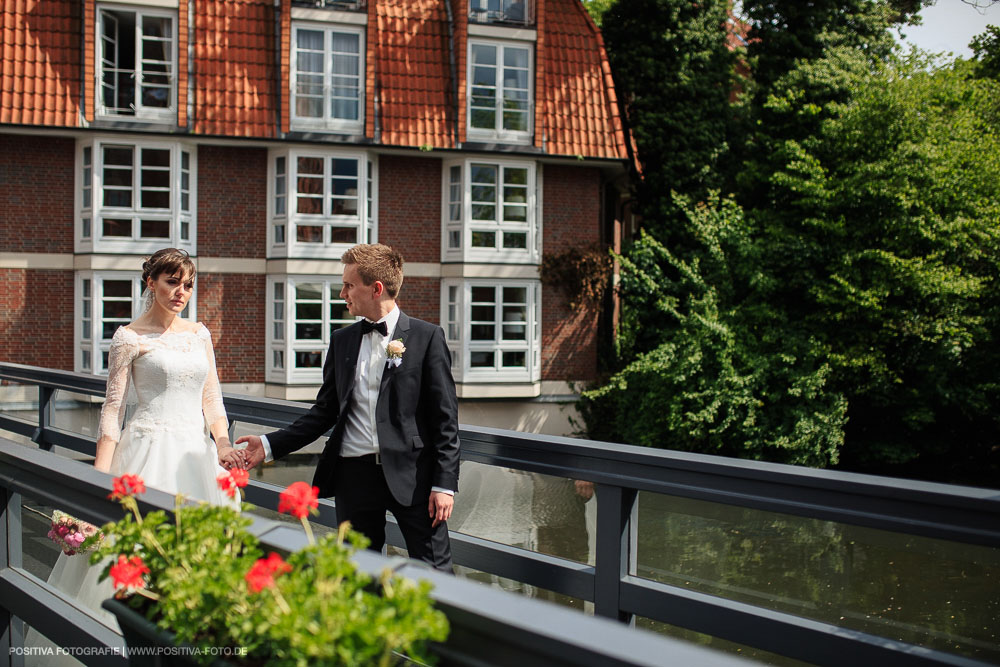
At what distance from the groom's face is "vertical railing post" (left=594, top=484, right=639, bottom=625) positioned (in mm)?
1190

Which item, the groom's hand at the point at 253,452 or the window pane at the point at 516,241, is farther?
the window pane at the point at 516,241

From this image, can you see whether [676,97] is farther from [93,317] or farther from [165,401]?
[165,401]

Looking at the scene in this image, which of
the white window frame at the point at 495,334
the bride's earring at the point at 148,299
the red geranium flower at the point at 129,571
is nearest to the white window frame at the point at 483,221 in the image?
the white window frame at the point at 495,334

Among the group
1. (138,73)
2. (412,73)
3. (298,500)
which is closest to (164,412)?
(298,500)

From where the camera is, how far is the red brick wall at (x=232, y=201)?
19125 mm

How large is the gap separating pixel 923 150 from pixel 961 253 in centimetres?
207

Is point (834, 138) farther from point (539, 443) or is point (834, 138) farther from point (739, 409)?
point (539, 443)

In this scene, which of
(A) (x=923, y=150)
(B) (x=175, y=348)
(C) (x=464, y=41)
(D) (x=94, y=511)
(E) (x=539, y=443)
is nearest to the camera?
(D) (x=94, y=511)

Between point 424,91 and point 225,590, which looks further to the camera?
point 424,91

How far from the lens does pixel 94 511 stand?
2.58 m

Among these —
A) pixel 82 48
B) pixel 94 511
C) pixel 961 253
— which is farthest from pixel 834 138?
pixel 94 511

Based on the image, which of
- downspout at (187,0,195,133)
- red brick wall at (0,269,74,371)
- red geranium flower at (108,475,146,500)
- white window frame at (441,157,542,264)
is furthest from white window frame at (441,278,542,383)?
red geranium flower at (108,475,146,500)

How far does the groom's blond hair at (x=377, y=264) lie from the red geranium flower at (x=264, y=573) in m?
1.82

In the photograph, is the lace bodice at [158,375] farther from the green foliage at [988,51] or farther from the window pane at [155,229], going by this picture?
the green foliage at [988,51]
